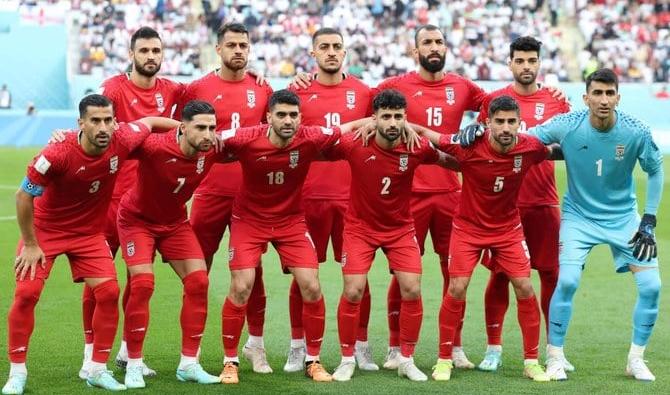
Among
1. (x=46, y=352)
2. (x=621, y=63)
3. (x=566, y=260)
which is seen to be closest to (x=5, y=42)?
(x=621, y=63)

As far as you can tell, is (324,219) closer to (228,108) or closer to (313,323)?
(313,323)

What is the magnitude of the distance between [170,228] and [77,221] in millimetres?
763

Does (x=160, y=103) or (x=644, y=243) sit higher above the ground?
(x=160, y=103)

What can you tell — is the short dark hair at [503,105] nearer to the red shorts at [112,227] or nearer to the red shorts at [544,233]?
the red shorts at [544,233]

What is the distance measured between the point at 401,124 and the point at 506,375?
217cm

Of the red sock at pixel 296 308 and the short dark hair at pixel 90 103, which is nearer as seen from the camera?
the short dark hair at pixel 90 103

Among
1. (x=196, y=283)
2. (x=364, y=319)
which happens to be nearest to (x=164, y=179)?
(x=196, y=283)

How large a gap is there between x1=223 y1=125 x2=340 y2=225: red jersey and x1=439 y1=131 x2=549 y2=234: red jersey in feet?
3.45

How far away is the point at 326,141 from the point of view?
9.45 meters

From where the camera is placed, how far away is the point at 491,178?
30.8 feet

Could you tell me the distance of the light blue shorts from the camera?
941 cm

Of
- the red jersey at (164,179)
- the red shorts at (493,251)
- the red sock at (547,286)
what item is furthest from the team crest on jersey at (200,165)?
the red sock at (547,286)

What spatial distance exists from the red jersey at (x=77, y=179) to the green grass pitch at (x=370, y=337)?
1.24 meters

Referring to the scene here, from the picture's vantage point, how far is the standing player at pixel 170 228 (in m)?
9.07
